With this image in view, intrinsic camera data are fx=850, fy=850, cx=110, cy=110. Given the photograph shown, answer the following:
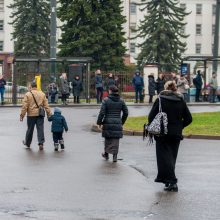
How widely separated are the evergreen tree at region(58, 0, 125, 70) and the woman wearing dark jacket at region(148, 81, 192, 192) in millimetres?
49443

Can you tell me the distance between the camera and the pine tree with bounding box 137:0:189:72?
238ft

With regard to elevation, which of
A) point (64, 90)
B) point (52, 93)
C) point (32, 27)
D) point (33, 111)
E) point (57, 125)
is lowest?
point (52, 93)

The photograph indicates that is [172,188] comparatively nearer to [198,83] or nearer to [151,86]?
[151,86]

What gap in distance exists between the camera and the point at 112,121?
17203 millimetres

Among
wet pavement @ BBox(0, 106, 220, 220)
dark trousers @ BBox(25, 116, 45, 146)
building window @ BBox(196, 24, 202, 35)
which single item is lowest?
wet pavement @ BBox(0, 106, 220, 220)

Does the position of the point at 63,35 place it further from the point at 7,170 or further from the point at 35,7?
the point at 7,170

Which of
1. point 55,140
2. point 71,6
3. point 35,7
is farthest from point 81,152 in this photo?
point 35,7

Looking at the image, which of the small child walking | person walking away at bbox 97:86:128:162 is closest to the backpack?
person walking away at bbox 97:86:128:162

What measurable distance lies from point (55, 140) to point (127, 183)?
5.86 meters

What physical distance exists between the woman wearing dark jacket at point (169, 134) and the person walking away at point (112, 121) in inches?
159

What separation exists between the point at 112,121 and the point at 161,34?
184ft

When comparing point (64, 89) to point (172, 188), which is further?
point (64, 89)

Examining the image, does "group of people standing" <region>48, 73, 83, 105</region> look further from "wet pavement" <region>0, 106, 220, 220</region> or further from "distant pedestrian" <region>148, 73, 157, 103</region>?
"wet pavement" <region>0, 106, 220, 220</region>

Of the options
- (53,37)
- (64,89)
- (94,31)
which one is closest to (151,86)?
(64,89)
